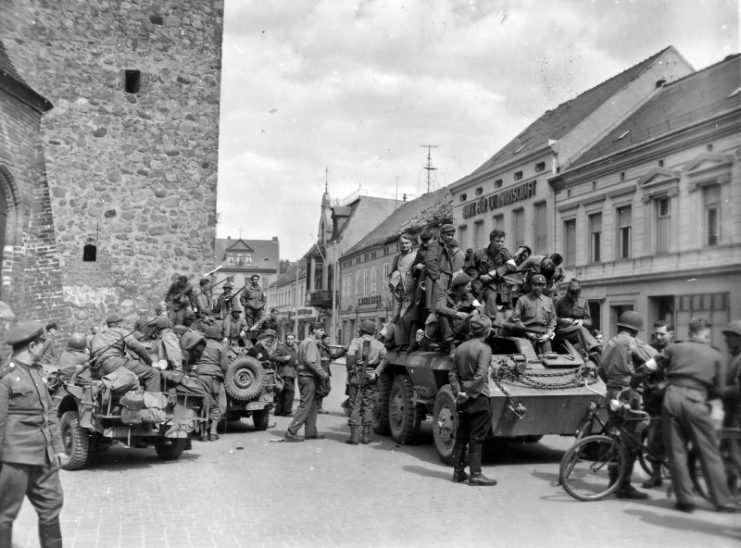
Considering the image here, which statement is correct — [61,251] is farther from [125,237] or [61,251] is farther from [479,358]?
[479,358]

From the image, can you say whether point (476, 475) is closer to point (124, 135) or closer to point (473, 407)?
point (473, 407)

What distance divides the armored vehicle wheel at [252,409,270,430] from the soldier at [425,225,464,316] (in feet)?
11.9

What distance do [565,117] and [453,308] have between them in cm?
2060

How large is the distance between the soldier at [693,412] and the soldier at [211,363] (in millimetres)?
6805

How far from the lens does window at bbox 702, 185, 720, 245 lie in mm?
15445

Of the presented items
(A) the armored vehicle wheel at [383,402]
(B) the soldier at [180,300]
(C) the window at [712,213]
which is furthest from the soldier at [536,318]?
(B) the soldier at [180,300]

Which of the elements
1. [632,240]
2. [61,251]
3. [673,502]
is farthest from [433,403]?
[632,240]

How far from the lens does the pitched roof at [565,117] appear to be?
1062 inches

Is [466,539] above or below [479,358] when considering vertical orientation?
below

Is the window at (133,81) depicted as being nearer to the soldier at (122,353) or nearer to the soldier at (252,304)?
the soldier at (252,304)

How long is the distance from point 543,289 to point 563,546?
5.43 metres

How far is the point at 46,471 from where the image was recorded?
16.3 ft

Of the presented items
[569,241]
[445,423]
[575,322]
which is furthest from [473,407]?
[569,241]

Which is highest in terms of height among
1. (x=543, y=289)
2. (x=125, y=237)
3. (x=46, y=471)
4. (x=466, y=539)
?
(x=125, y=237)
